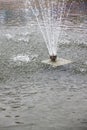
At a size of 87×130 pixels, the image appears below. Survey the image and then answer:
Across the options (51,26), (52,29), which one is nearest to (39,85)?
(52,29)

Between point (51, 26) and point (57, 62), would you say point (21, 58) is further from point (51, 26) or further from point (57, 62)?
point (51, 26)

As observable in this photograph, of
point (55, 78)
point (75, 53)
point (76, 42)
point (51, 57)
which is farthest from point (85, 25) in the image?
point (55, 78)

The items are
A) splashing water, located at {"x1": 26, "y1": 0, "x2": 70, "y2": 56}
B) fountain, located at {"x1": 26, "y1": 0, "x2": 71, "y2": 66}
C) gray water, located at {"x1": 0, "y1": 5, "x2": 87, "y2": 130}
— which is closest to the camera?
gray water, located at {"x1": 0, "y1": 5, "x2": 87, "y2": 130}

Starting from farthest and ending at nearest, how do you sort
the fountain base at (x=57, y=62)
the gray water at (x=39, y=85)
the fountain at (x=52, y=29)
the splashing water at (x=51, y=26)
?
the splashing water at (x=51, y=26) → the fountain at (x=52, y=29) → the fountain base at (x=57, y=62) → the gray water at (x=39, y=85)

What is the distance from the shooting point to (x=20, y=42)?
1081 cm

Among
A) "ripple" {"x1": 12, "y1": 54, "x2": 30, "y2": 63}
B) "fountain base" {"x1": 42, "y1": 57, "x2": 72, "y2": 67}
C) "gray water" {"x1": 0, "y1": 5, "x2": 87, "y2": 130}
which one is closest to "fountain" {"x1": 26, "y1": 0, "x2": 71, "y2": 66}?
"fountain base" {"x1": 42, "y1": 57, "x2": 72, "y2": 67}

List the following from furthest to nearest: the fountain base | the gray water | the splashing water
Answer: the splashing water, the fountain base, the gray water

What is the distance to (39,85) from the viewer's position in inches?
279

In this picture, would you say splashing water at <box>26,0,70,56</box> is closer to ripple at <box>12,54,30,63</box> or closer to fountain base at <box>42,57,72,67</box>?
fountain base at <box>42,57,72,67</box>

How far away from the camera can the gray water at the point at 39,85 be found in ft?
17.5

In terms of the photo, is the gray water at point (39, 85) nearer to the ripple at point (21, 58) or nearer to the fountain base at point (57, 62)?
the ripple at point (21, 58)

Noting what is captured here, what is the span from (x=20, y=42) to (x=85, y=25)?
4.28m

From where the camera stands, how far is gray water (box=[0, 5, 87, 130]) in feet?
17.5

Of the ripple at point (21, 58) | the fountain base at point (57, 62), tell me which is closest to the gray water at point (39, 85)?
the ripple at point (21, 58)
